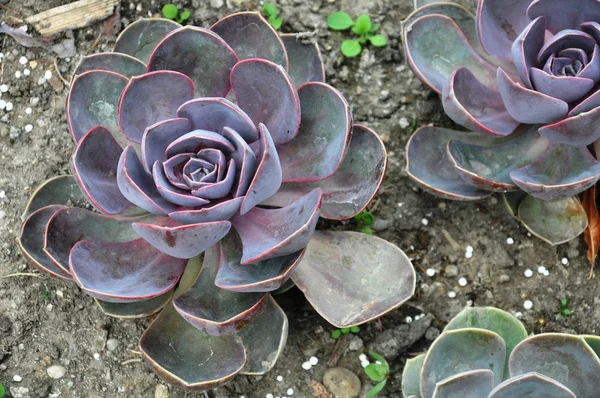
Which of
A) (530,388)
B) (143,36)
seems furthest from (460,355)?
(143,36)

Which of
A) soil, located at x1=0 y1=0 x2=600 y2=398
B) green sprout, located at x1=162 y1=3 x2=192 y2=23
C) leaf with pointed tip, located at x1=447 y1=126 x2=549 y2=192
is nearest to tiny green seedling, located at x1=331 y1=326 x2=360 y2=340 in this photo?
soil, located at x1=0 y1=0 x2=600 y2=398

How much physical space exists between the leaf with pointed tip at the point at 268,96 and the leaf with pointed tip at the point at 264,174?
0.30 feet

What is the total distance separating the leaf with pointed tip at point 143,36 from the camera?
2.25m

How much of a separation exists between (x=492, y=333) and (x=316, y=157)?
66cm

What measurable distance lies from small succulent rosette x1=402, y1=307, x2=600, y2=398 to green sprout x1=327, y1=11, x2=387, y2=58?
0.96 m

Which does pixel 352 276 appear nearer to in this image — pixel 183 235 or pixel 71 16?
pixel 183 235

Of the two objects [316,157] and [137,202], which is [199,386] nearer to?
[137,202]

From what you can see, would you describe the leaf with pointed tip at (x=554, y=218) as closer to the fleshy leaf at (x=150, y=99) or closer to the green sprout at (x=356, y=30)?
the green sprout at (x=356, y=30)

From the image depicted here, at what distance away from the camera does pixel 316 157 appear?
205cm

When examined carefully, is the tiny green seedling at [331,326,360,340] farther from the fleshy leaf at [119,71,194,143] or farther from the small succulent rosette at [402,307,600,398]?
the fleshy leaf at [119,71,194,143]

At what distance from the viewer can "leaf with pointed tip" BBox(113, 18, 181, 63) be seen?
225cm

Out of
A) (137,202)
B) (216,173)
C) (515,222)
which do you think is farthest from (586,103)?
(137,202)

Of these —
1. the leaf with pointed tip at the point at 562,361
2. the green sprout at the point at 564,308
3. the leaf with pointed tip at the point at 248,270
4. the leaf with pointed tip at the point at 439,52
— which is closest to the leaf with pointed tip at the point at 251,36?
the leaf with pointed tip at the point at 439,52

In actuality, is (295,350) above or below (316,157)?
below
